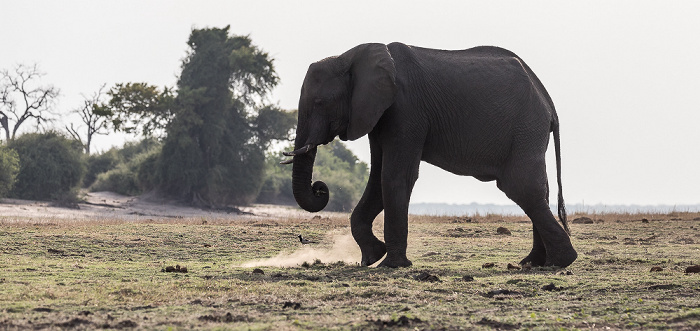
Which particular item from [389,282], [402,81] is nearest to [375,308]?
[389,282]

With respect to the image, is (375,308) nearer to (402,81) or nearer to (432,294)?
(432,294)

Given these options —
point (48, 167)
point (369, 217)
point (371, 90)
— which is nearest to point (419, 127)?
point (371, 90)

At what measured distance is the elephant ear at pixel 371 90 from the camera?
465 inches

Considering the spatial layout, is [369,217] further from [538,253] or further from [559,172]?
[559,172]

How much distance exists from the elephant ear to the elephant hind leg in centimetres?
231

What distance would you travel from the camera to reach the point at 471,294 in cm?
917

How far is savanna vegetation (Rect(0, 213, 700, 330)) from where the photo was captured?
7.27 meters

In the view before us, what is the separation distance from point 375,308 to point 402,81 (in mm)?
5043

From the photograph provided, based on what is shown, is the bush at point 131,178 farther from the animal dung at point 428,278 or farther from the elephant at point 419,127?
the animal dung at point 428,278

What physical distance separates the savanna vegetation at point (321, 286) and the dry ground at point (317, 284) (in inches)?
0.8

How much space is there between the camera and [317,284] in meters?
9.95

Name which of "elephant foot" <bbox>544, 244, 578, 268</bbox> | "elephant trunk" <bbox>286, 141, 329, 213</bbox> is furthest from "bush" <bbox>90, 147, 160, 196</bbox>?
"elephant foot" <bbox>544, 244, 578, 268</bbox>

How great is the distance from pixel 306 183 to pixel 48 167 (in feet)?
114

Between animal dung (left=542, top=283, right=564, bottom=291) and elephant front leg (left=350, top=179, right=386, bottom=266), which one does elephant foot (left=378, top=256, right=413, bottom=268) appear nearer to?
elephant front leg (left=350, top=179, right=386, bottom=266)
